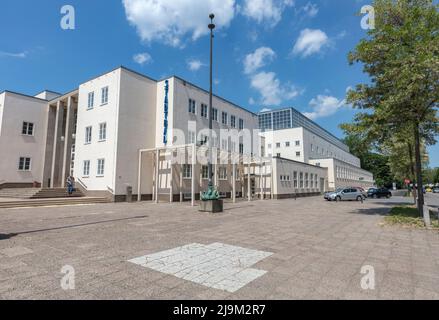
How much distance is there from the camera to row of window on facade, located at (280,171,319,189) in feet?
112

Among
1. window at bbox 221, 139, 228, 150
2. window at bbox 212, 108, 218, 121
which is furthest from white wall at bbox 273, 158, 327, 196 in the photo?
window at bbox 212, 108, 218, 121

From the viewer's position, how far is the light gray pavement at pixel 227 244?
379 centimetres

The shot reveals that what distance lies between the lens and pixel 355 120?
14.1m

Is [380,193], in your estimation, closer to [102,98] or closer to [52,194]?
[102,98]

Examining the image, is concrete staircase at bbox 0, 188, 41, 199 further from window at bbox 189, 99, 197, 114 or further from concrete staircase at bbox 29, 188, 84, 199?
window at bbox 189, 99, 197, 114

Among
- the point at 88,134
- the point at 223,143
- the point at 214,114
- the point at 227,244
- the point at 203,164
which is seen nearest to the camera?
the point at 227,244

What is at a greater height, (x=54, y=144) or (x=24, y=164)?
(x=54, y=144)

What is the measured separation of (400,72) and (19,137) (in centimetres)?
3174

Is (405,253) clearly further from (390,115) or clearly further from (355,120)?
(355,120)

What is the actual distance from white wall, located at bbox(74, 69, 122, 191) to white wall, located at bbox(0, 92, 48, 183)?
19.0ft

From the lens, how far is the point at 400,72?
37.2 ft

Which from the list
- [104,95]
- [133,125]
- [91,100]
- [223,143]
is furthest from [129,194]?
[223,143]

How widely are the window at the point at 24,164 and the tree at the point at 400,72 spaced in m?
29.7

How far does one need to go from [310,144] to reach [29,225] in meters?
51.2
